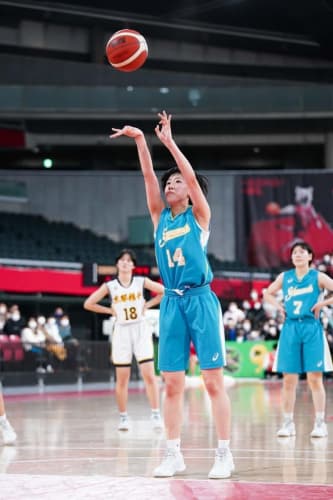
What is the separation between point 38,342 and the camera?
18875 mm

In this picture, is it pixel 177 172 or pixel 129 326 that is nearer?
pixel 177 172

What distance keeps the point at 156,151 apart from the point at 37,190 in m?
6.86

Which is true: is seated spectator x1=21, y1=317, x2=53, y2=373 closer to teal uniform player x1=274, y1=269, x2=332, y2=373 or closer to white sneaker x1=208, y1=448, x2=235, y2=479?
teal uniform player x1=274, y1=269, x2=332, y2=373

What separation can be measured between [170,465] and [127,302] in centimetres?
425

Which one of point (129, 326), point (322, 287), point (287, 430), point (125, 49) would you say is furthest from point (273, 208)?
point (125, 49)

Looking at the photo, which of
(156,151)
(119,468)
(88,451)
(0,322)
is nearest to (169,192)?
(119,468)

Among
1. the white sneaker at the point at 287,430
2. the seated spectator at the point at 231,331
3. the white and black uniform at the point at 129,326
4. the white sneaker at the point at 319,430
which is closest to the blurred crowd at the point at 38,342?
the seated spectator at the point at 231,331

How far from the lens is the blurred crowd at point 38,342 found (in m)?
18.4

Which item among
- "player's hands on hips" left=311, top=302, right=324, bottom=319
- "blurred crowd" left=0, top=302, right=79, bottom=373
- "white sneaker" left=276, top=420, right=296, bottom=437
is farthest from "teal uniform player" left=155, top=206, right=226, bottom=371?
"blurred crowd" left=0, top=302, right=79, bottom=373

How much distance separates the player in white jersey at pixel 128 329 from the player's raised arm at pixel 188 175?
399 centimetres

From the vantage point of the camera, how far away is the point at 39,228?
29000mm

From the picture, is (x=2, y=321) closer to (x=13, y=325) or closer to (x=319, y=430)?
(x=13, y=325)

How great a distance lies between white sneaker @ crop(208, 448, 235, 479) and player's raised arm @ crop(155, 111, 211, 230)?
1427 millimetres

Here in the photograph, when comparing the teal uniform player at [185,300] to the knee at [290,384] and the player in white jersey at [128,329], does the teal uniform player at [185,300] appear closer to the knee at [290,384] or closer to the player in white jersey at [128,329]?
the knee at [290,384]
